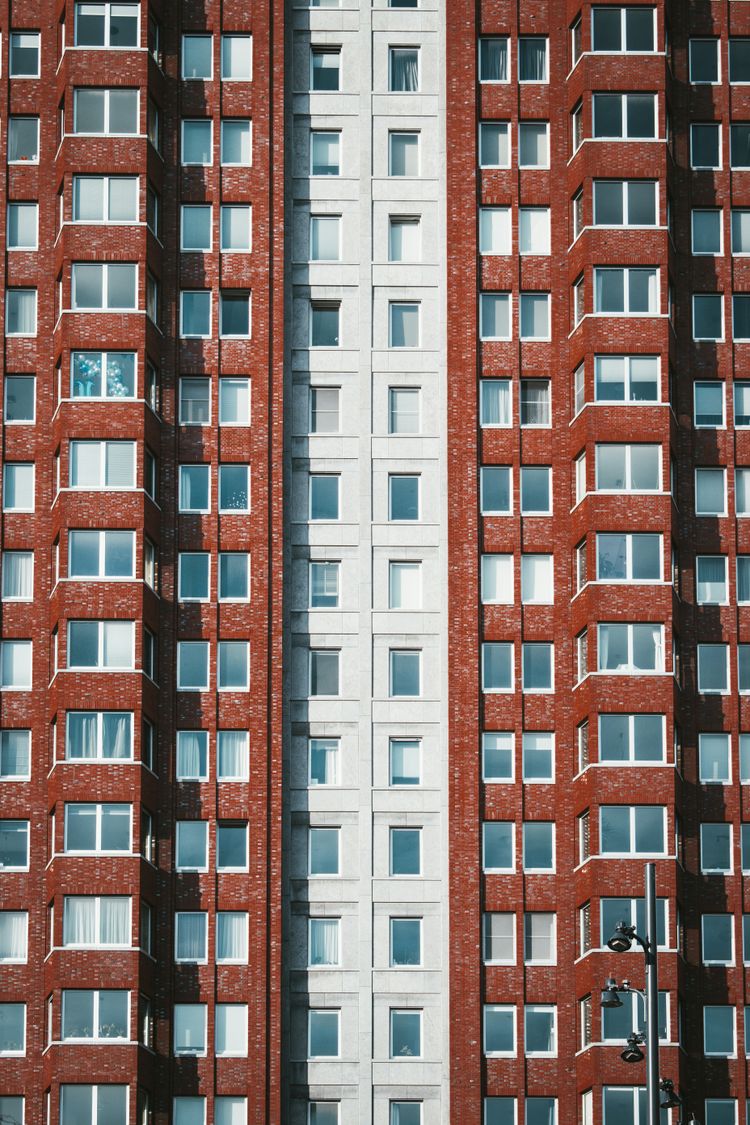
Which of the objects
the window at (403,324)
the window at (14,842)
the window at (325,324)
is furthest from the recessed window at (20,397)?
the window at (14,842)

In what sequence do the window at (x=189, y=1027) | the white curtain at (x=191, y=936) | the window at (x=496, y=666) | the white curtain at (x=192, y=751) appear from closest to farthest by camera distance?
the window at (x=189, y=1027), the white curtain at (x=191, y=936), the white curtain at (x=192, y=751), the window at (x=496, y=666)

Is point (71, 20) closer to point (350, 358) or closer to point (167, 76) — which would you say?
point (167, 76)

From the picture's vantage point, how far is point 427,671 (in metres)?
86.7

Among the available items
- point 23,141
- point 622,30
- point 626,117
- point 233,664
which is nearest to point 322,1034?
point 233,664

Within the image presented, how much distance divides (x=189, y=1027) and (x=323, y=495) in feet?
59.4

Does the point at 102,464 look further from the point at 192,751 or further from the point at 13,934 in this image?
the point at 13,934

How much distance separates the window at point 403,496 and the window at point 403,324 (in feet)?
15.3

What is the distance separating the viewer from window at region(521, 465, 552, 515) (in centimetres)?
8750

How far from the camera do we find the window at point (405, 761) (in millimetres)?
86250

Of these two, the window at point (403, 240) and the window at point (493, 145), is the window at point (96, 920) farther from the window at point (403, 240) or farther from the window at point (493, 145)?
the window at point (493, 145)

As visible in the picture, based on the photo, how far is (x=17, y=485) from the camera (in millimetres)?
87125

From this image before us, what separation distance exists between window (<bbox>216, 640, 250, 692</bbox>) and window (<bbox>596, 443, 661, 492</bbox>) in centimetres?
1274

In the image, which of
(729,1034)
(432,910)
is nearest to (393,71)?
(432,910)

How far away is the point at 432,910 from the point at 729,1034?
33.4ft
